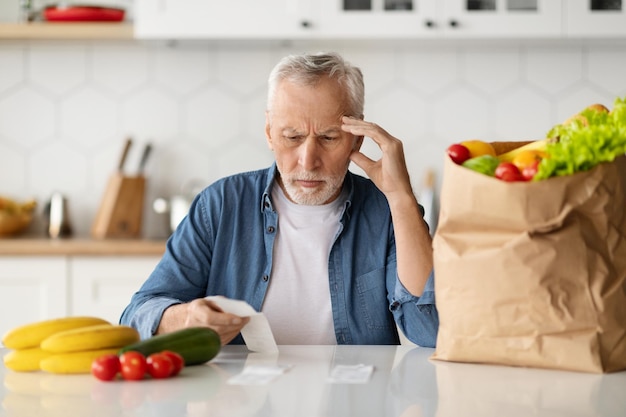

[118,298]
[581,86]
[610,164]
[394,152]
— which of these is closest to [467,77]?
[581,86]

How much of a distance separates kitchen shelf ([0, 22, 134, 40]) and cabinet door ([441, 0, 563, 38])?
1210mm

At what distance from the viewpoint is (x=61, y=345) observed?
1.60 metres

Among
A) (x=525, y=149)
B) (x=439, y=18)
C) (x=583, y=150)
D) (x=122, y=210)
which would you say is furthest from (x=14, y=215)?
(x=583, y=150)

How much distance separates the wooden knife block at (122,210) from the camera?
367 cm

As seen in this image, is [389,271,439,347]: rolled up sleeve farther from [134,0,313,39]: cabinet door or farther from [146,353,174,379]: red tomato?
[134,0,313,39]: cabinet door

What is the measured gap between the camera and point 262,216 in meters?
2.25

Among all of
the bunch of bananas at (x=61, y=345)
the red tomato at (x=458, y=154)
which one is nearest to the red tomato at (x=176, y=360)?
the bunch of bananas at (x=61, y=345)

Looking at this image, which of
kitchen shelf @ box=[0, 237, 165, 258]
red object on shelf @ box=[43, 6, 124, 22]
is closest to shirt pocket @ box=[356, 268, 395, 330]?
kitchen shelf @ box=[0, 237, 165, 258]

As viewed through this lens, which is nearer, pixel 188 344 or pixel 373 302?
pixel 188 344

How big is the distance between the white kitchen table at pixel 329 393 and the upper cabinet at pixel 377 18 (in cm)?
200

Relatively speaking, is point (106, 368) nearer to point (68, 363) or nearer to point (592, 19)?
point (68, 363)

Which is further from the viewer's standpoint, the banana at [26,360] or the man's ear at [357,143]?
the man's ear at [357,143]

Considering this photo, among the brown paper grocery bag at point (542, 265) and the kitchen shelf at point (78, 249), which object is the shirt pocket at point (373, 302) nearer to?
the brown paper grocery bag at point (542, 265)

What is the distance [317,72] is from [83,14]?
178 centimetres
